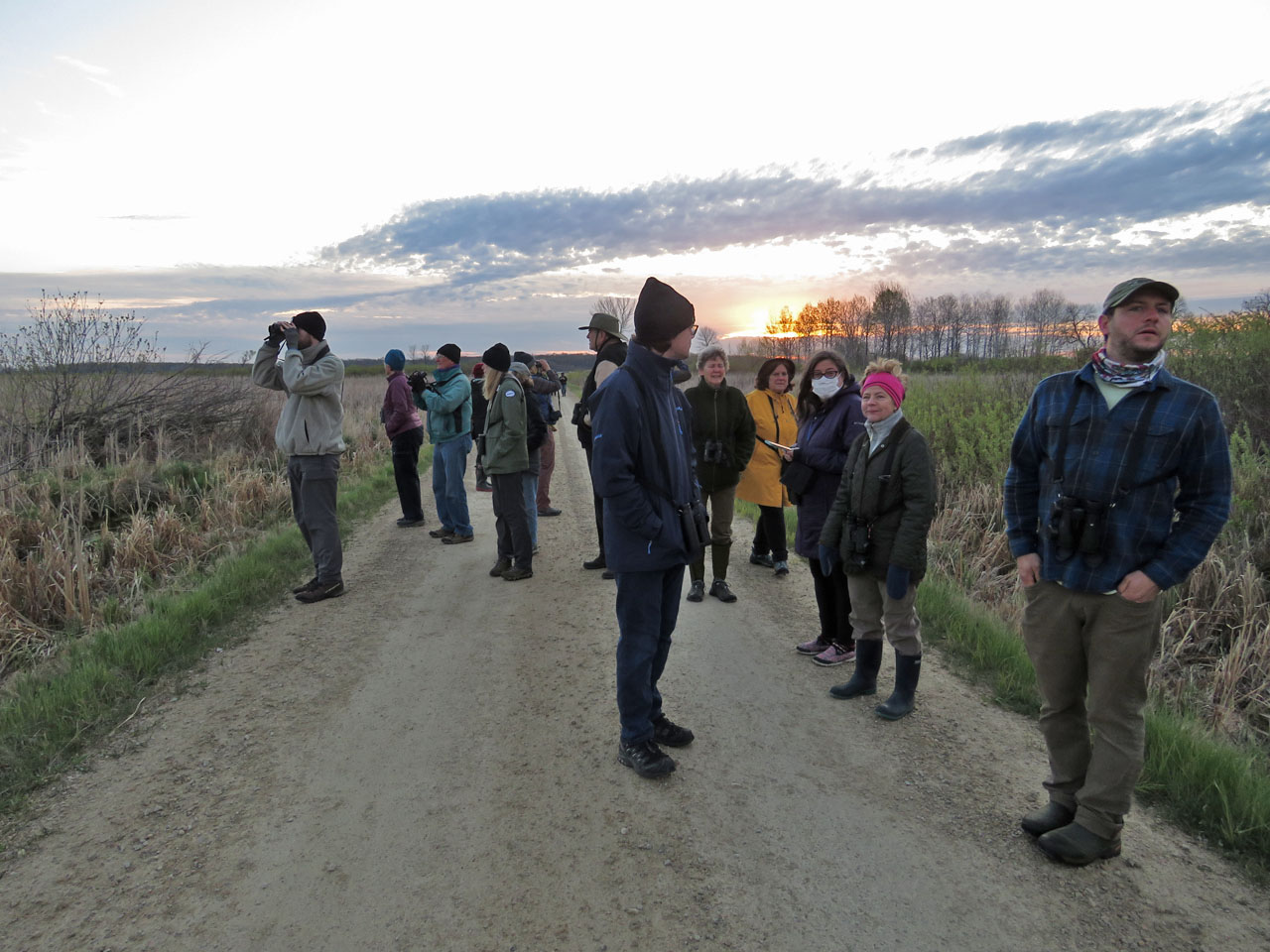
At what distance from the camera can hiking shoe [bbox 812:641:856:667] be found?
468 centimetres

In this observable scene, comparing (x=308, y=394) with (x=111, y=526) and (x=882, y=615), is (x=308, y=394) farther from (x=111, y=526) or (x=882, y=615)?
(x=111, y=526)

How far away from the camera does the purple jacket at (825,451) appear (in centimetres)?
469

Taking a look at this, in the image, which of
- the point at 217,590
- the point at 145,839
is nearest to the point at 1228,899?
the point at 145,839

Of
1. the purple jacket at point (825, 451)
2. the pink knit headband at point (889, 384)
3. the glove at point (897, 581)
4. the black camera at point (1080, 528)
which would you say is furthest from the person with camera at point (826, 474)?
the black camera at point (1080, 528)

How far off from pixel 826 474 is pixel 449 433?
4873 millimetres

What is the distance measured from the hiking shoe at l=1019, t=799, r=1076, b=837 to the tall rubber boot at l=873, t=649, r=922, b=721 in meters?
1.01

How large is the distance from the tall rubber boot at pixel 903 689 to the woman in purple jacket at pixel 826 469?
73cm

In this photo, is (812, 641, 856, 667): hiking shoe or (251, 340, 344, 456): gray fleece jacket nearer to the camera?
(812, 641, 856, 667): hiking shoe

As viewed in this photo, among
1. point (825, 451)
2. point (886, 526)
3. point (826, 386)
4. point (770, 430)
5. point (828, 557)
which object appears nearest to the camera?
point (886, 526)

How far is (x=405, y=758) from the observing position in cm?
356

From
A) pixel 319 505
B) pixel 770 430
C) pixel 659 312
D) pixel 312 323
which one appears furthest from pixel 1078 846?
pixel 312 323

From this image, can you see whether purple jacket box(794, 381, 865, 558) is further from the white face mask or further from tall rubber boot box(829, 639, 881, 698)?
tall rubber boot box(829, 639, 881, 698)

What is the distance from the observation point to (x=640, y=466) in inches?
133

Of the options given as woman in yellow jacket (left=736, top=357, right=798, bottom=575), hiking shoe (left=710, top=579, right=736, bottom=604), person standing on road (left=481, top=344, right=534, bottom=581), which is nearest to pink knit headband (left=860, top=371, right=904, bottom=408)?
woman in yellow jacket (left=736, top=357, right=798, bottom=575)
